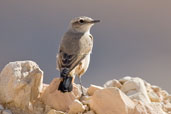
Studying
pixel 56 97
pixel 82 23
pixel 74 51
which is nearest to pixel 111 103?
pixel 56 97

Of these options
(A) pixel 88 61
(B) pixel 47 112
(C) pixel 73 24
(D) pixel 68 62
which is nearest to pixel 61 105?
(B) pixel 47 112

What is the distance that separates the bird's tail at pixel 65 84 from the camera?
6.95m

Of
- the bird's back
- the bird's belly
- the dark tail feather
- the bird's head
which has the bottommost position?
the dark tail feather

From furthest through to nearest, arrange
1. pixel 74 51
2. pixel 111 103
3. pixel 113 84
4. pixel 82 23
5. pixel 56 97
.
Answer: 1. pixel 113 84
2. pixel 82 23
3. pixel 74 51
4. pixel 56 97
5. pixel 111 103

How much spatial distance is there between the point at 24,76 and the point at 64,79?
2.48ft

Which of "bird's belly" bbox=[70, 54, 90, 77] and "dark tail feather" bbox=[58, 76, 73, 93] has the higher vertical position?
"bird's belly" bbox=[70, 54, 90, 77]

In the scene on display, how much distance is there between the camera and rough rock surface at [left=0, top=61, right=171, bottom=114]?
256 inches

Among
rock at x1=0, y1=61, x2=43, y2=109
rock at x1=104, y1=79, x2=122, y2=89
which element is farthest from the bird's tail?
rock at x1=104, y1=79, x2=122, y2=89

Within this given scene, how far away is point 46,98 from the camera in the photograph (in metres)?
7.05

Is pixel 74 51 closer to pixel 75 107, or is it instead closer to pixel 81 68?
pixel 81 68

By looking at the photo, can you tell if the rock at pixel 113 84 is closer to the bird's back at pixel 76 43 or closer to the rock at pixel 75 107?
the bird's back at pixel 76 43

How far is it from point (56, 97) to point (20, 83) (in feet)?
2.35

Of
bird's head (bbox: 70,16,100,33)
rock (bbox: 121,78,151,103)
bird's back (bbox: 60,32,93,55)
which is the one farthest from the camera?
Answer: rock (bbox: 121,78,151,103)

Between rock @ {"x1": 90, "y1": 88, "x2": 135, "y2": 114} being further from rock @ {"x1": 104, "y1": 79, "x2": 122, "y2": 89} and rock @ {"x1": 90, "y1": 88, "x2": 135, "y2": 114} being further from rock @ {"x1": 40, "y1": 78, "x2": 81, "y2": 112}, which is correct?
rock @ {"x1": 104, "y1": 79, "x2": 122, "y2": 89}
